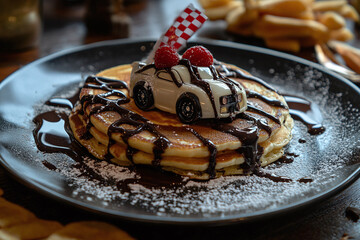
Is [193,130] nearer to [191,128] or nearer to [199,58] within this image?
[191,128]

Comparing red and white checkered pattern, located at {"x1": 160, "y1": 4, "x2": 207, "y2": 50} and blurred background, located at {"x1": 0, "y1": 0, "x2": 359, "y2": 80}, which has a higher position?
red and white checkered pattern, located at {"x1": 160, "y1": 4, "x2": 207, "y2": 50}

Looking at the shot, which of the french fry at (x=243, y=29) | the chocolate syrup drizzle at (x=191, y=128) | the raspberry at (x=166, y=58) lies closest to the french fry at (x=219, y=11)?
the french fry at (x=243, y=29)

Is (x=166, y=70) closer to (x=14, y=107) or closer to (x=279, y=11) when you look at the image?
(x=14, y=107)

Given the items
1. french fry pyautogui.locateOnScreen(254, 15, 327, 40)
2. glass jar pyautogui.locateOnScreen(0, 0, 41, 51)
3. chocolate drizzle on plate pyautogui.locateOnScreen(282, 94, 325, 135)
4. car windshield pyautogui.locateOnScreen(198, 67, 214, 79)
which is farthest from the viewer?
french fry pyautogui.locateOnScreen(254, 15, 327, 40)

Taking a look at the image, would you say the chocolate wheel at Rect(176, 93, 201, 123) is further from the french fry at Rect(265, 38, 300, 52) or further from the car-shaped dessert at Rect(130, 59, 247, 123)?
the french fry at Rect(265, 38, 300, 52)

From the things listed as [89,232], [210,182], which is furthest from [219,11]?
[89,232]

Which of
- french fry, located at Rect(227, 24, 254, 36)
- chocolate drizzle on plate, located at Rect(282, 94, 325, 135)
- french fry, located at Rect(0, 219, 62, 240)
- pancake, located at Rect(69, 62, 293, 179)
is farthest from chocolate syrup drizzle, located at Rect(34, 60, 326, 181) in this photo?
french fry, located at Rect(227, 24, 254, 36)

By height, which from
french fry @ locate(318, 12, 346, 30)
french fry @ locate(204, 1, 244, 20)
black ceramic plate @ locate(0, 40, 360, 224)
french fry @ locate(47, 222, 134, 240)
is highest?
french fry @ locate(318, 12, 346, 30)
